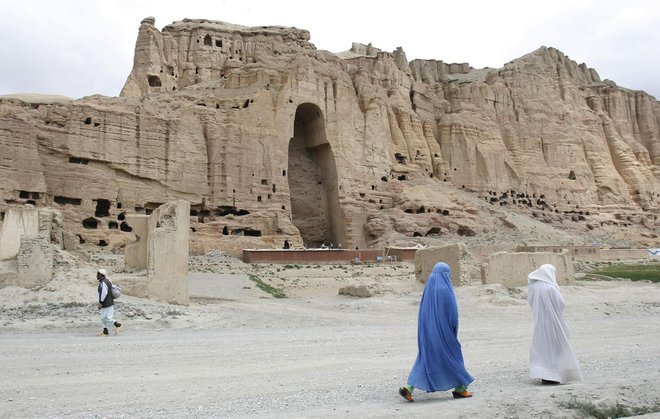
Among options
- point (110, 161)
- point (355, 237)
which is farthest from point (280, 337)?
point (355, 237)

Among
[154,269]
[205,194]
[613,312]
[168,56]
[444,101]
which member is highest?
[168,56]

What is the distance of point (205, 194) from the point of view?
1587 inches

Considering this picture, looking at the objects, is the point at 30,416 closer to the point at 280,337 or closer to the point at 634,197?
the point at 280,337

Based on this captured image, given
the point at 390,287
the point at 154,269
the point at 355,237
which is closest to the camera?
the point at 154,269

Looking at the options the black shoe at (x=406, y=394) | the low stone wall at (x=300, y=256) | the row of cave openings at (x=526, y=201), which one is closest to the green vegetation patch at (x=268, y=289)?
the low stone wall at (x=300, y=256)

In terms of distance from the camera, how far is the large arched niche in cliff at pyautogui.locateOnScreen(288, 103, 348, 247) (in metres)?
47.9

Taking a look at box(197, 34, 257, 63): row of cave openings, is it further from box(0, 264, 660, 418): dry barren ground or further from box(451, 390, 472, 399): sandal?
box(451, 390, 472, 399): sandal

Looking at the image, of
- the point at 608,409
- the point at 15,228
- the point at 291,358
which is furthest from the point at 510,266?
the point at 15,228

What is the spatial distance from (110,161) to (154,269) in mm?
23838

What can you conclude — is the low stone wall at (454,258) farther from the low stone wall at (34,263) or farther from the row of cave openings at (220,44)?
the row of cave openings at (220,44)

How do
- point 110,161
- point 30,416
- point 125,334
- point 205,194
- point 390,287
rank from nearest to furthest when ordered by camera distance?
point 30,416 → point 125,334 → point 390,287 → point 110,161 → point 205,194

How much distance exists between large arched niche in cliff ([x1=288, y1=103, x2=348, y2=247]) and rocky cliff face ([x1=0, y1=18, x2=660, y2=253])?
0.12 m

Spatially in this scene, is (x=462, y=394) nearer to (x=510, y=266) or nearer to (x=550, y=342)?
(x=550, y=342)

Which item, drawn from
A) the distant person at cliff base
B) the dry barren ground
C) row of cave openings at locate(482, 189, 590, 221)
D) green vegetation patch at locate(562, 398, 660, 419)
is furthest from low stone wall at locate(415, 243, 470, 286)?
row of cave openings at locate(482, 189, 590, 221)
